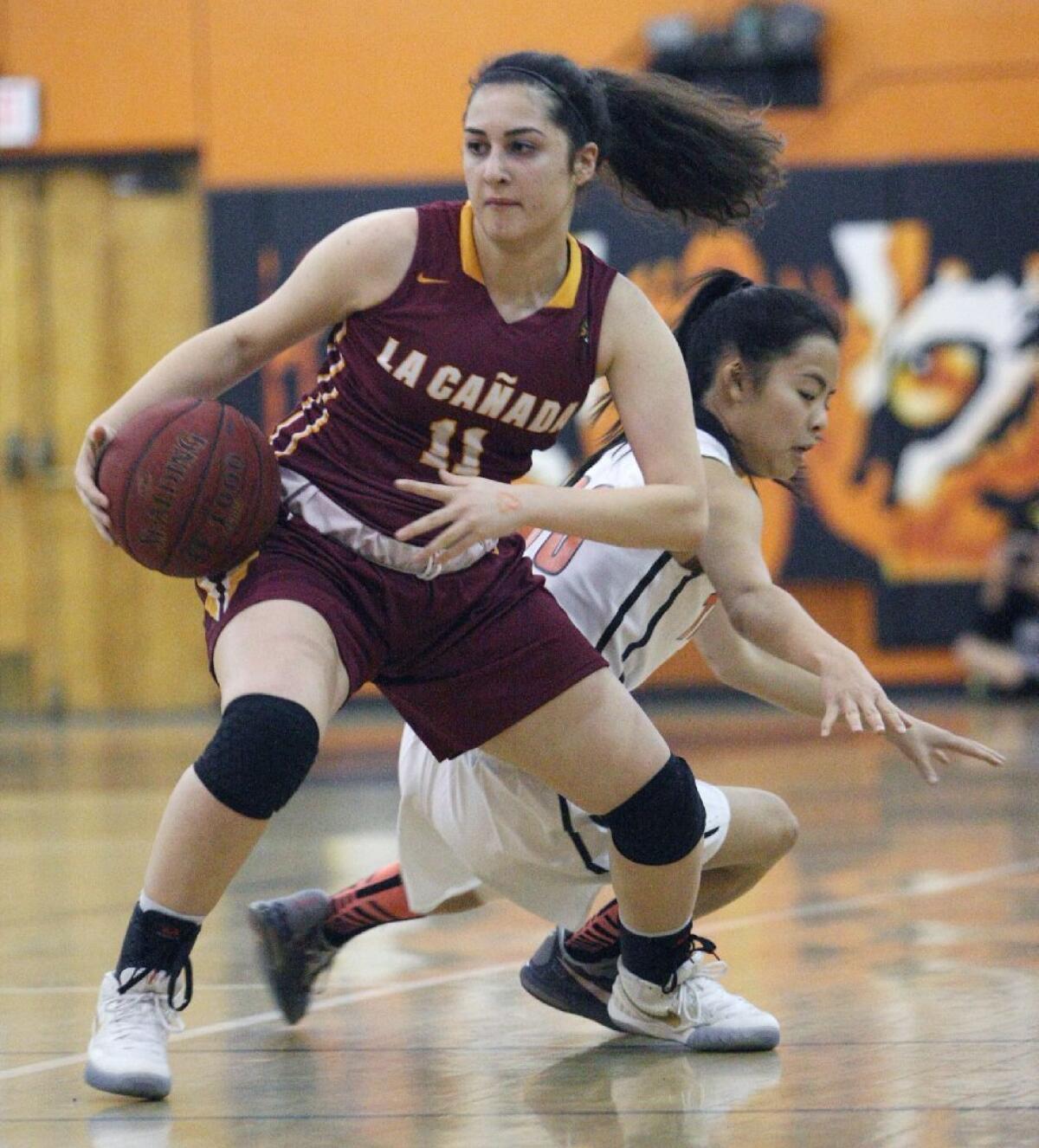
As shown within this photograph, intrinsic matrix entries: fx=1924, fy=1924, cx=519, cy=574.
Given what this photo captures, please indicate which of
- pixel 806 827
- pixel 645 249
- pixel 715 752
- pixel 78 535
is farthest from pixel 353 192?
pixel 806 827

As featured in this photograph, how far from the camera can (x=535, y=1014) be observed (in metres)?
3.28

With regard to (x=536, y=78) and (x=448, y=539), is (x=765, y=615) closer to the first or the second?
(x=448, y=539)

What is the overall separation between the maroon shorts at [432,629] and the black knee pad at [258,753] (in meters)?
0.17

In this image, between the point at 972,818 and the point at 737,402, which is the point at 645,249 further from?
the point at 737,402

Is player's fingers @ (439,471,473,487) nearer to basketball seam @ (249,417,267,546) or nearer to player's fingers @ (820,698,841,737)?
basketball seam @ (249,417,267,546)

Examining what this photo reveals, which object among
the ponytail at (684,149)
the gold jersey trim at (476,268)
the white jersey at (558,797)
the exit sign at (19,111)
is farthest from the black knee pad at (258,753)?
the exit sign at (19,111)

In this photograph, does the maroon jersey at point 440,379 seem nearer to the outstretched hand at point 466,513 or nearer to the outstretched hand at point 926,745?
the outstretched hand at point 466,513

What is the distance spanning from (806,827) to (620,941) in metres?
2.53

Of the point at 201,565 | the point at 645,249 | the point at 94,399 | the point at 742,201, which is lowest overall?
the point at 94,399

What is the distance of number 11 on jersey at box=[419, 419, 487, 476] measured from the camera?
9.14 feet

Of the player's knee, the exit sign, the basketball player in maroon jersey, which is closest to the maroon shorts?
the basketball player in maroon jersey

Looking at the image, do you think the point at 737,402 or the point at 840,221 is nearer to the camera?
the point at 737,402

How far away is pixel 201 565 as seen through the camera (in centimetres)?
271

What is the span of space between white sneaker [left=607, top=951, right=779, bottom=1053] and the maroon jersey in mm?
840
